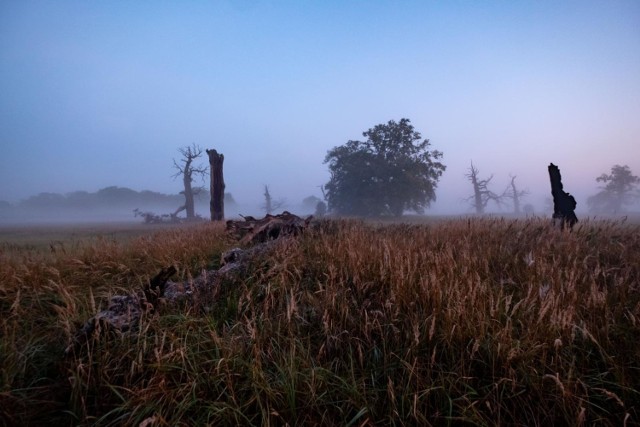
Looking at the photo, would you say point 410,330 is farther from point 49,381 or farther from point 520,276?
point 49,381

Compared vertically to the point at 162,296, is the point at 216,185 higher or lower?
higher

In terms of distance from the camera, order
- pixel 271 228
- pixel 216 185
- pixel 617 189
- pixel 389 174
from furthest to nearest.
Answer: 1. pixel 617 189
2. pixel 389 174
3. pixel 216 185
4. pixel 271 228

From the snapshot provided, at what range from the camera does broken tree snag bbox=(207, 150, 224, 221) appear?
1762cm

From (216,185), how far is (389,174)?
2630 cm

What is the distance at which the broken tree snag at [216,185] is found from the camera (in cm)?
1762

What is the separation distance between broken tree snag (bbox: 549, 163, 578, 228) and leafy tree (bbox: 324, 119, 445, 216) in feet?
88.9

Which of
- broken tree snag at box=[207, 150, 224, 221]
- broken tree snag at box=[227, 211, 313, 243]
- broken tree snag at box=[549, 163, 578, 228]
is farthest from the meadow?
broken tree snag at box=[207, 150, 224, 221]

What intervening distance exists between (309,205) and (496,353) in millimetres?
163888

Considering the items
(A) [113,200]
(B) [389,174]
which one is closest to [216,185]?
(B) [389,174]

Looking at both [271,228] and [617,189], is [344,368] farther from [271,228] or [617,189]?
[617,189]

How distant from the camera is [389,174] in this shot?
38688 mm

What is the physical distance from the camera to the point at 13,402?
71.5 inches

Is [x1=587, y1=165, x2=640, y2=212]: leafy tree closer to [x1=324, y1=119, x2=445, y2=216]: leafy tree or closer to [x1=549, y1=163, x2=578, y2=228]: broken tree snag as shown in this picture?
[x1=324, y1=119, x2=445, y2=216]: leafy tree

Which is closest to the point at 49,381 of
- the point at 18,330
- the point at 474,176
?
the point at 18,330
